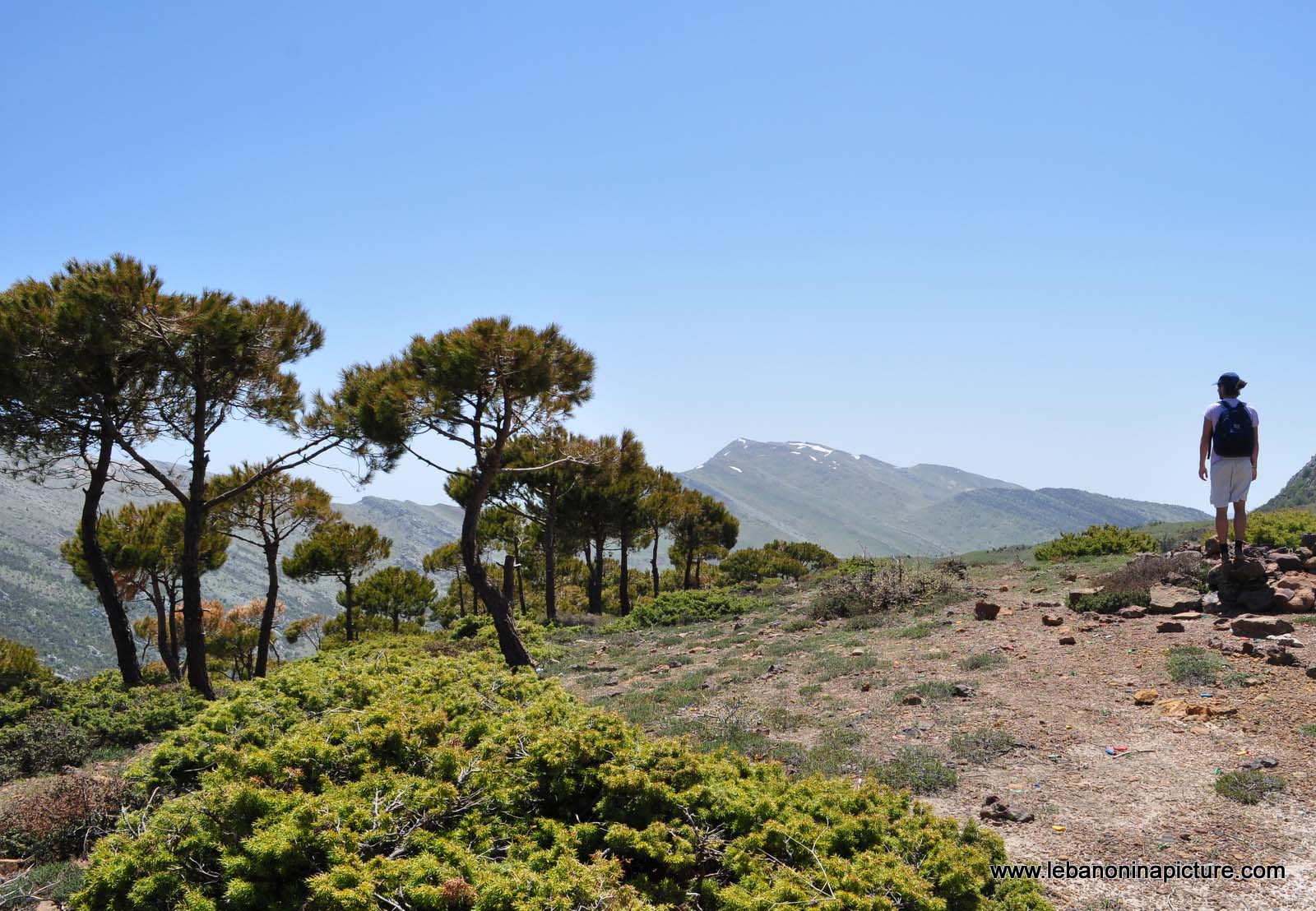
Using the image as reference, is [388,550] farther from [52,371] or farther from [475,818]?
[475,818]

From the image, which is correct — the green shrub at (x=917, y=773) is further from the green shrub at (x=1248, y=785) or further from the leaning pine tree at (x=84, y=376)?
the leaning pine tree at (x=84, y=376)

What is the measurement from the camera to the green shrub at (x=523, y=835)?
3168mm

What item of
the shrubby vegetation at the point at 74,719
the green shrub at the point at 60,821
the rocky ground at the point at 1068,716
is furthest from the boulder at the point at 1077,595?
the shrubby vegetation at the point at 74,719

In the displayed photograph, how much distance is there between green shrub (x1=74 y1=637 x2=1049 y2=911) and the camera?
3.17 metres

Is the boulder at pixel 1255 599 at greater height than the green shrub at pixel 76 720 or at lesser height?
greater

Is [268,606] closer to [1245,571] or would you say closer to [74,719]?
[74,719]

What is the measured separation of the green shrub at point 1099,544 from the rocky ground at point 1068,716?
7.62 m

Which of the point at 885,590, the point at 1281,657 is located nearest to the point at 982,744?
the point at 1281,657

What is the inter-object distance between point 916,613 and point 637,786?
1056cm

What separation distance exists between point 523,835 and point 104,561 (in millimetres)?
13246

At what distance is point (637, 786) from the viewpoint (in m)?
3.95

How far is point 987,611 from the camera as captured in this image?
37.7ft

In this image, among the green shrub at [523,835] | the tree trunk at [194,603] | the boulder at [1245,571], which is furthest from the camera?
the tree trunk at [194,603]

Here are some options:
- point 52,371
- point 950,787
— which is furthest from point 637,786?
point 52,371
